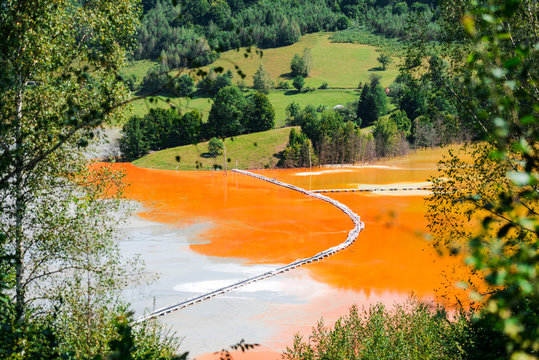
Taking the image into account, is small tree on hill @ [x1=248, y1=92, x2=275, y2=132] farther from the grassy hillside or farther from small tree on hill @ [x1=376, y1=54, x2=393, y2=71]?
small tree on hill @ [x1=376, y1=54, x2=393, y2=71]

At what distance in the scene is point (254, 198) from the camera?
253 ft

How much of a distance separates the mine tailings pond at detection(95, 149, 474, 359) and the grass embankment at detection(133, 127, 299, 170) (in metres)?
26.0

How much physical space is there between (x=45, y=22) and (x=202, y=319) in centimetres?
2208

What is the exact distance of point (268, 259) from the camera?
149ft

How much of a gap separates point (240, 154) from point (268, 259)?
7484 centimetres

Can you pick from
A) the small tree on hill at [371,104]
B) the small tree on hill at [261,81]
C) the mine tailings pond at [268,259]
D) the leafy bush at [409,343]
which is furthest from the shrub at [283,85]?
the leafy bush at [409,343]

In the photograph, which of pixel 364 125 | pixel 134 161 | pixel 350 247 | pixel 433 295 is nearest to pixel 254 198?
pixel 350 247

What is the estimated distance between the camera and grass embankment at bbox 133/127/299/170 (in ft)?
374

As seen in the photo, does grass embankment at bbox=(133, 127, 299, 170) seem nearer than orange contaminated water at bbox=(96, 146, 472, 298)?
No

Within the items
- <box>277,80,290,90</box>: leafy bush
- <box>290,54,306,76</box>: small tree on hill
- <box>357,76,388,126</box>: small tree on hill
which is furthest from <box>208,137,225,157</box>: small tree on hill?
<box>290,54,306,76</box>: small tree on hill

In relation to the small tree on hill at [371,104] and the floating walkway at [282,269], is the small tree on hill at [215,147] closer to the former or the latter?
the floating walkway at [282,269]

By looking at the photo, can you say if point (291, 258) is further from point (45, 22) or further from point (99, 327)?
point (45, 22)

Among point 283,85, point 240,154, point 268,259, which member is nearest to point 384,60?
point 283,85

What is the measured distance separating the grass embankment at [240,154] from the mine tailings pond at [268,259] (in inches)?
1025
